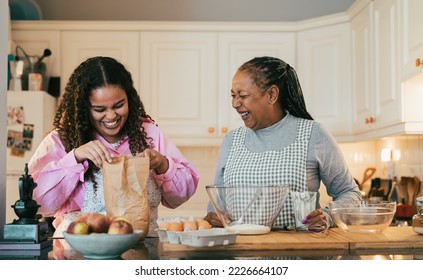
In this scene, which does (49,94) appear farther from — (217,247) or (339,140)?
(217,247)

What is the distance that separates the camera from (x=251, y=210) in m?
1.39

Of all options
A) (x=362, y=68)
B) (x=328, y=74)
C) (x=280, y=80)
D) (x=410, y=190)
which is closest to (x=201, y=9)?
(x=328, y=74)

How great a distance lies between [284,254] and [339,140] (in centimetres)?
229

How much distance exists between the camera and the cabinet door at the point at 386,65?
8.74 ft

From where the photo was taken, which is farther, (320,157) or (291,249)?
(320,157)

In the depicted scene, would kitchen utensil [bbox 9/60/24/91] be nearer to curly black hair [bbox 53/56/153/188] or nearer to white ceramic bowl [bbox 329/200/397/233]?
curly black hair [bbox 53/56/153/188]

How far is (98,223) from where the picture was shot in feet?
4.04

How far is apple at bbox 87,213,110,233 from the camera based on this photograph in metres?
1.23

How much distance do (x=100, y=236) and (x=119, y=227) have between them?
5 centimetres

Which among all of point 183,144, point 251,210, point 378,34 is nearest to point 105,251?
point 251,210

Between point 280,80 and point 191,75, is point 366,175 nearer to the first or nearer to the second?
point 191,75

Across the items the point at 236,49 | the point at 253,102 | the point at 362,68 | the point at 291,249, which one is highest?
the point at 236,49

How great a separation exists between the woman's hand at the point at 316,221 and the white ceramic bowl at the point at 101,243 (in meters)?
0.46

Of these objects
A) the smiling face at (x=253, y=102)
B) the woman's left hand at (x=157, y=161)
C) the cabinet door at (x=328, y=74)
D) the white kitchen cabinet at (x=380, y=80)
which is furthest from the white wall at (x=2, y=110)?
the cabinet door at (x=328, y=74)
